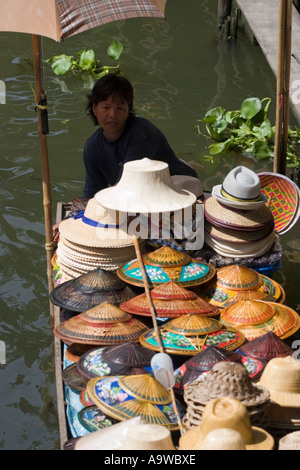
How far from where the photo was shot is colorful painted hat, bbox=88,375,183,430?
8.66 feet

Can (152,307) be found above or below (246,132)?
below

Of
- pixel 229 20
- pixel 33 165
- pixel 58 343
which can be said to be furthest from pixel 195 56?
pixel 58 343

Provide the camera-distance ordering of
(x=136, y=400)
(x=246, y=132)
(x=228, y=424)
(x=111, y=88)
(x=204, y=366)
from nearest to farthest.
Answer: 1. (x=228, y=424)
2. (x=136, y=400)
3. (x=204, y=366)
4. (x=111, y=88)
5. (x=246, y=132)

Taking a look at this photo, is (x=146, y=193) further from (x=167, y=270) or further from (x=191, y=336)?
(x=191, y=336)

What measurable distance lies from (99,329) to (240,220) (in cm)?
105

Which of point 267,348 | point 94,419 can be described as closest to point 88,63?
point 267,348

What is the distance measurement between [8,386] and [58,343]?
1107mm

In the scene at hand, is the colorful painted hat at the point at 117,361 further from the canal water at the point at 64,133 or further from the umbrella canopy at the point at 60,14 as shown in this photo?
the umbrella canopy at the point at 60,14

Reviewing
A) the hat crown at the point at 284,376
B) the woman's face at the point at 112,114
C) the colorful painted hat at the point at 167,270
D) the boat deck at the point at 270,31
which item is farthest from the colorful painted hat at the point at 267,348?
the boat deck at the point at 270,31

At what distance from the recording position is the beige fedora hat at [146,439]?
2.19 m

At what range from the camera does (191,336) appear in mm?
3092

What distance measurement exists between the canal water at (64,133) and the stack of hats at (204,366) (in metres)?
1.32

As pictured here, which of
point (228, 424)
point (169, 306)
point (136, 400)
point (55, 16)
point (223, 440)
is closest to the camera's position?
point (223, 440)

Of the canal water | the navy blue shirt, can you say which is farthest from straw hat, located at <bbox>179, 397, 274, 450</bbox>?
the navy blue shirt
